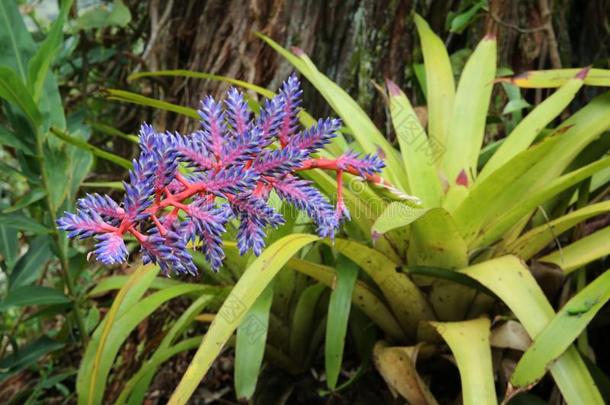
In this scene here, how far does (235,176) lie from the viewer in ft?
1.87

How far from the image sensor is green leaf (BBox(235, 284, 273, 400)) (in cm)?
140

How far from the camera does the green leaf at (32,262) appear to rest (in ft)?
6.33

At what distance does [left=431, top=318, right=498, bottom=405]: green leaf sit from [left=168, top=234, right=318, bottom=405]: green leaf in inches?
14.1

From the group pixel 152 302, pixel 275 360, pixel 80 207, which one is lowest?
pixel 275 360

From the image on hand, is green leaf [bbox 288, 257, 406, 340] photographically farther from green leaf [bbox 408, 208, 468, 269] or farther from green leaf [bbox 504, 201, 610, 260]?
green leaf [bbox 504, 201, 610, 260]

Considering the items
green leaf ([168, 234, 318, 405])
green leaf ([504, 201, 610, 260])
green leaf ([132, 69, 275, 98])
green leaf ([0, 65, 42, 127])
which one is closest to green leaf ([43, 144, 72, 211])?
green leaf ([0, 65, 42, 127])

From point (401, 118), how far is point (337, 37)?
2.74 feet

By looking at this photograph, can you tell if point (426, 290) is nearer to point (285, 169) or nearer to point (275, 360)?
point (275, 360)

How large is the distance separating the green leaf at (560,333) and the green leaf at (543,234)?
21cm

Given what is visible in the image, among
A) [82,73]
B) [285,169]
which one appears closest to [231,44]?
[82,73]

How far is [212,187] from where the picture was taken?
22.8 inches

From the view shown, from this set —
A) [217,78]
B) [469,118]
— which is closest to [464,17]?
[469,118]

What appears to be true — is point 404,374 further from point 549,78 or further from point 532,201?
point 549,78

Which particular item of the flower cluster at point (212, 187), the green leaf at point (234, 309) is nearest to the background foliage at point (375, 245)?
the green leaf at point (234, 309)
